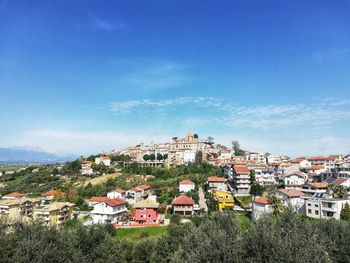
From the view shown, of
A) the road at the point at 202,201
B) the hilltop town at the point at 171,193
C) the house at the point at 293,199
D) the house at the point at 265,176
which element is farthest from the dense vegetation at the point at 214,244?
the house at the point at 265,176

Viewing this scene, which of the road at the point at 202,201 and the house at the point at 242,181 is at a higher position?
the house at the point at 242,181

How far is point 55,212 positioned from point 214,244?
4930 centimetres

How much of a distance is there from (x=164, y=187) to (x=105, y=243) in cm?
5077

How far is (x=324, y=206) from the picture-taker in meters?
52.2

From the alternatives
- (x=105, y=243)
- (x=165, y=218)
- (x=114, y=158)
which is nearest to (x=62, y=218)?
(x=165, y=218)

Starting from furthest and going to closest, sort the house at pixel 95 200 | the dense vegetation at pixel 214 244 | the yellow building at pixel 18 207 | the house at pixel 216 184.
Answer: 1. the house at pixel 216 184
2. the yellow building at pixel 18 207
3. the house at pixel 95 200
4. the dense vegetation at pixel 214 244

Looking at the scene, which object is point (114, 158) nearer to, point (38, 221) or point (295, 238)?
point (38, 221)

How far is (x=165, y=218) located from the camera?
200ft

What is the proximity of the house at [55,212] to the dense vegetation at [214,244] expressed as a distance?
1282 inches

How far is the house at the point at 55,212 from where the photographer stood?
6241 centimetres

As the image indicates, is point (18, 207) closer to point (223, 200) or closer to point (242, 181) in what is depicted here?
point (223, 200)

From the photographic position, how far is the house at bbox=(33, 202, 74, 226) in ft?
205

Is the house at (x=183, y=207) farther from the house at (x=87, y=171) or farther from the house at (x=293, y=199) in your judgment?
the house at (x=87, y=171)

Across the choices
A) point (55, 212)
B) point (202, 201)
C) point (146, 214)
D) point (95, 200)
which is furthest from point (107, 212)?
point (202, 201)
